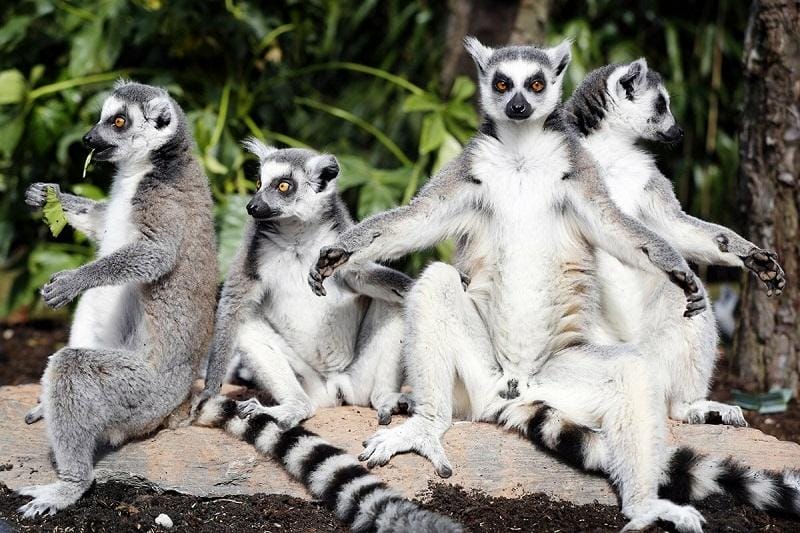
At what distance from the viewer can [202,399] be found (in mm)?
4836

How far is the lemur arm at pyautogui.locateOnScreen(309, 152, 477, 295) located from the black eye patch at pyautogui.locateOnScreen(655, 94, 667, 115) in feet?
3.86

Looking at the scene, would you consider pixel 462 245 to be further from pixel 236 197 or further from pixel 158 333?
pixel 236 197

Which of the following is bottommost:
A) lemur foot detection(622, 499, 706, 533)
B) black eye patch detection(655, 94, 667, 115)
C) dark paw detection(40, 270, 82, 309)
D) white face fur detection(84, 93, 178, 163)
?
lemur foot detection(622, 499, 706, 533)

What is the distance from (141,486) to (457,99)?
158 inches

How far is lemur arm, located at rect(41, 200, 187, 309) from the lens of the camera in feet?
14.2

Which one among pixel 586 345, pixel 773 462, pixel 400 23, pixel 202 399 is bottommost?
pixel 202 399

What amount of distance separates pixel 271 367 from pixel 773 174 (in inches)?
137

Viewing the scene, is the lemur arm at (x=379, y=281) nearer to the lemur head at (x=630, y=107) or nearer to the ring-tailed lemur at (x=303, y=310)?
the ring-tailed lemur at (x=303, y=310)

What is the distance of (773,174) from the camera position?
6398mm

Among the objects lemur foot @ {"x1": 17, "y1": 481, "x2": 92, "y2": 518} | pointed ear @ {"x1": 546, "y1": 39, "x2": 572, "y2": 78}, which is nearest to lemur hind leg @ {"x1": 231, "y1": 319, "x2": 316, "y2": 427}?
lemur foot @ {"x1": 17, "y1": 481, "x2": 92, "y2": 518}

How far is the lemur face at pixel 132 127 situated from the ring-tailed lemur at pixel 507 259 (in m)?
1.06

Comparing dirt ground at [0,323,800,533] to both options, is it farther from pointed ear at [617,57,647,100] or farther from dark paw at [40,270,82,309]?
pointed ear at [617,57,647,100]

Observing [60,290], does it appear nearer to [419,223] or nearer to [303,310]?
[303,310]

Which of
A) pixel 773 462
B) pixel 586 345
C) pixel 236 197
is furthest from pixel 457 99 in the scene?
pixel 773 462
